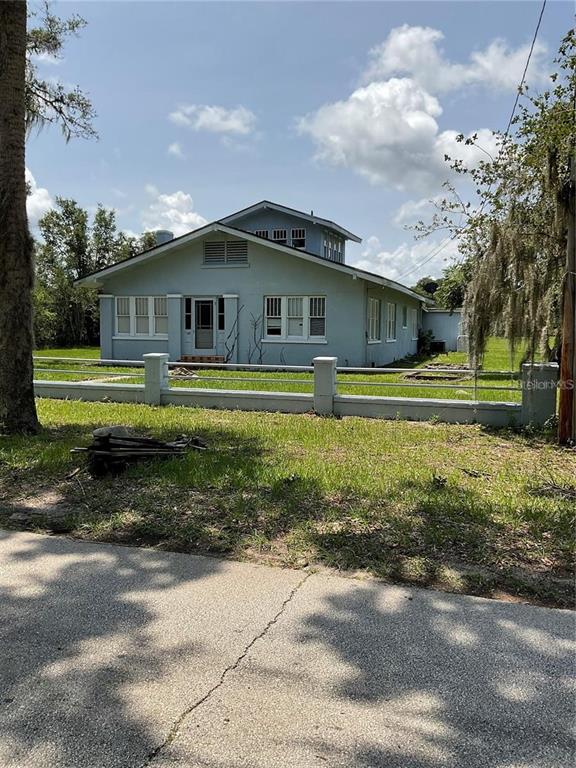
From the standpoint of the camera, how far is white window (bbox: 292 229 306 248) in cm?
2423

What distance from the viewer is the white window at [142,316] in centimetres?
2188

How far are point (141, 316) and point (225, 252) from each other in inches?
161

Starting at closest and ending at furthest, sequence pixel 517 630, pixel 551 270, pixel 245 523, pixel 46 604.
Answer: pixel 517 630 < pixel 46 604 < pixel 245 523 < pixel 551 270

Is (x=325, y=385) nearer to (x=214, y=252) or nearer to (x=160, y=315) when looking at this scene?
(x=214, y=252)

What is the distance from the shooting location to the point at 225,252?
67.9ft

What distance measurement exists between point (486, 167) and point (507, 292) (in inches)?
101

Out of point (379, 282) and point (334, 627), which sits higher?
point (379, 282)

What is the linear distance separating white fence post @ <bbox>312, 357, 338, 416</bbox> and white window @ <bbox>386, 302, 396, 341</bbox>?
12.9m

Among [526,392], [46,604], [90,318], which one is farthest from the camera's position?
[90,318]

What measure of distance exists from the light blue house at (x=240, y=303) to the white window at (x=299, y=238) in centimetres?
329

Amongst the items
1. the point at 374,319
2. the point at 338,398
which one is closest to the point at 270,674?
the point at 338,398

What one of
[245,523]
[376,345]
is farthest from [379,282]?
[245,523]

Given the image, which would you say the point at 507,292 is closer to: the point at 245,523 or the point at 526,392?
the point at 526,392

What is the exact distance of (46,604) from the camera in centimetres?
359
